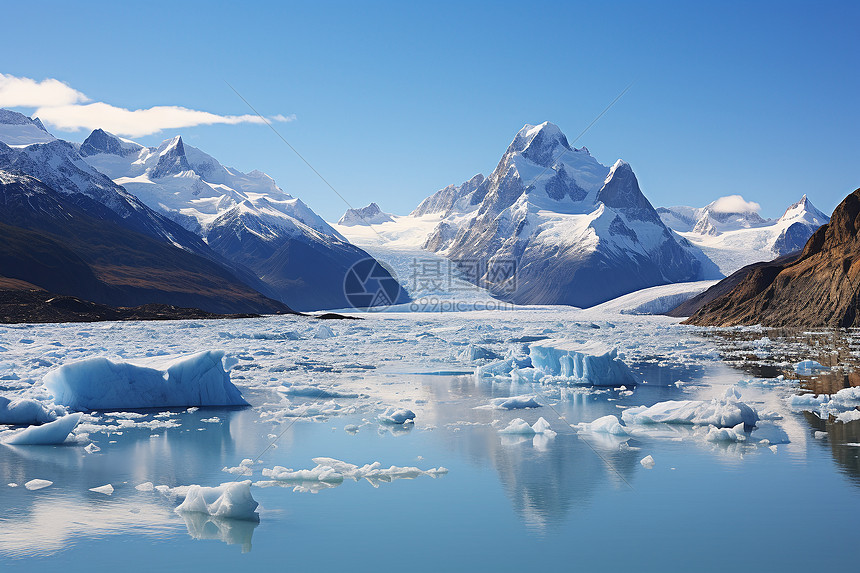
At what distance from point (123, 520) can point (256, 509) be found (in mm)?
1848

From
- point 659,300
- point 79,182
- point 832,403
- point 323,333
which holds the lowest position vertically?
point 832,403

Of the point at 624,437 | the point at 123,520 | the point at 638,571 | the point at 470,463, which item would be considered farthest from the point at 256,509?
the point at 624,437

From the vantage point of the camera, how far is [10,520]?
9.91 meters

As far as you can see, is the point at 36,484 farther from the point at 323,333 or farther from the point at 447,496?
the point at 323,333

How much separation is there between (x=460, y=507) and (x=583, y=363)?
15.9 meters

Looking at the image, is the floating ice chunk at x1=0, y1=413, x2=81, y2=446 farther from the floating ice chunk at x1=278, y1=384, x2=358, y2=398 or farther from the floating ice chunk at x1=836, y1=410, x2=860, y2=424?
the floating ice chunk at x1=836, y1=410, x2=860, y2=424

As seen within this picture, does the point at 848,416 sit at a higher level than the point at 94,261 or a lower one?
lower

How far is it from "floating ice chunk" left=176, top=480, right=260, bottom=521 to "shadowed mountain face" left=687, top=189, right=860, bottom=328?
65.9 metres

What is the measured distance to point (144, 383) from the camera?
19.3m

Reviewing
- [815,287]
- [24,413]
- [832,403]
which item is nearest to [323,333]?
[24,413]

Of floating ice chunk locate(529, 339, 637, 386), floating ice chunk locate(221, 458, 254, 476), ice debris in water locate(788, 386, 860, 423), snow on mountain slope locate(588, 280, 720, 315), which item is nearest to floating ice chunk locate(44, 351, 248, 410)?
floating ice chunk locate(221, 458, 254, 476)

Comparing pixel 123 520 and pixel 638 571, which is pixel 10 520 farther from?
pixel 638 571

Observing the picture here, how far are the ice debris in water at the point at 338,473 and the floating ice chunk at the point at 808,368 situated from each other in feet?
69.4

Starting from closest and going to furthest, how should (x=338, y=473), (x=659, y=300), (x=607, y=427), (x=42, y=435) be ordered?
(x=338, y=473) → (x=42, y=435) → (x=607, y=427) → (x=659, y=300)
